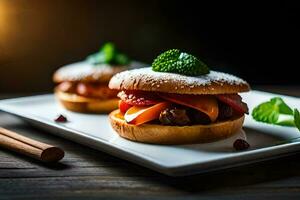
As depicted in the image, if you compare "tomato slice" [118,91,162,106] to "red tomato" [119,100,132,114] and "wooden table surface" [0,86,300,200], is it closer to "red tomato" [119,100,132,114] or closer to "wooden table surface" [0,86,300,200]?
"red tomato" [119,100,132,114]

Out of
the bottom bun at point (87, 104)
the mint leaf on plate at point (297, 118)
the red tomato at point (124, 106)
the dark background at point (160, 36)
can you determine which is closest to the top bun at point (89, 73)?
the bottom bun at point (87, 104)

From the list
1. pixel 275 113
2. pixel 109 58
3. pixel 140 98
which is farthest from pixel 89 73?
pixel 275 113

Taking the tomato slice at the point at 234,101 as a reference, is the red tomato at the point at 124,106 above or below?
below

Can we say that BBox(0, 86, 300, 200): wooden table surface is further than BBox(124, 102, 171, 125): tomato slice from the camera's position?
No

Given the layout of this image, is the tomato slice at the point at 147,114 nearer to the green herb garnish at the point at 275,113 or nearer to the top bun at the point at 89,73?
the green herb garnish at the point at 275,113

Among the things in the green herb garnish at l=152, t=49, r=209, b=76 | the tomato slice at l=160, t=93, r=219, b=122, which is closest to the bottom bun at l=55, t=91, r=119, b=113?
the green herb garnish at l=152, t=49, r=209, b=76

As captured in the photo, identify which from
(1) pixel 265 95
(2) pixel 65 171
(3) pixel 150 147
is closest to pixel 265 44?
(1) pixel 265 95

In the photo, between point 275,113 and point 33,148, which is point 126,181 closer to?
point 33,148
